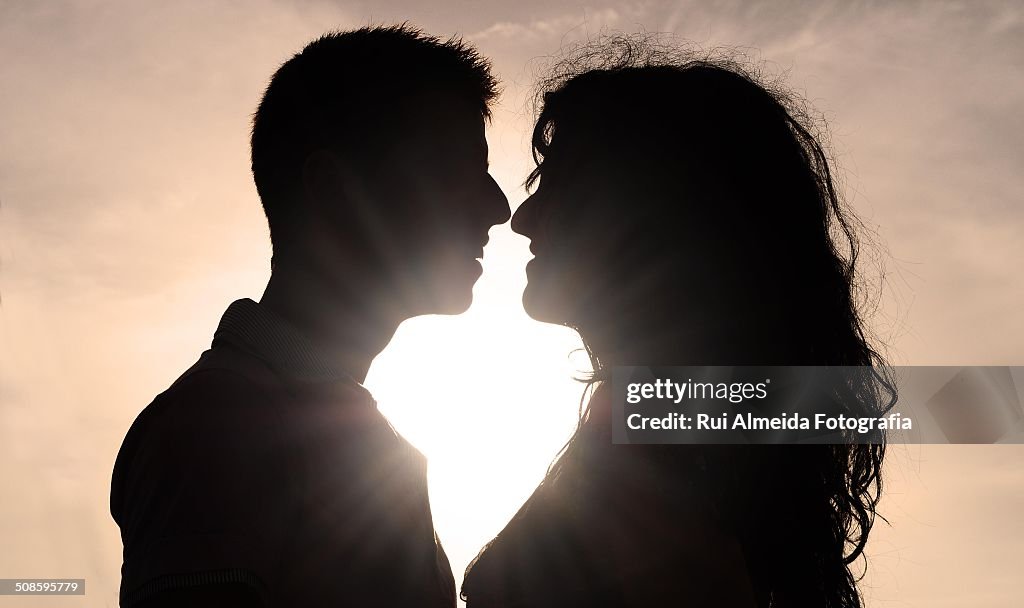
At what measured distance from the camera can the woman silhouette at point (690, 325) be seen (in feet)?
11.0

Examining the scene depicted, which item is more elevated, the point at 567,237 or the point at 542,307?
the point at 567,237

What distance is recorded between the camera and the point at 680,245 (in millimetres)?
3754

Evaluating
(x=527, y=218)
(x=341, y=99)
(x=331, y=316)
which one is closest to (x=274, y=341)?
(x=331, y=316)

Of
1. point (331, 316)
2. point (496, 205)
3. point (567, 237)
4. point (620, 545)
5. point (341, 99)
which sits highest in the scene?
point (341, 99)

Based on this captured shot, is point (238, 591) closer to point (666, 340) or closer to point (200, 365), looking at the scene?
point (200, 365)

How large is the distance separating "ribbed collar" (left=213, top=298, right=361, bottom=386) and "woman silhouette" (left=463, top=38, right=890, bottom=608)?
102 centimetres

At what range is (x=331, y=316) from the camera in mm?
4141

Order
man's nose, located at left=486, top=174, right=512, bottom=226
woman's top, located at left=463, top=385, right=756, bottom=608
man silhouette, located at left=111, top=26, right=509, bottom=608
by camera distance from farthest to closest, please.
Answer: man's nose, located at left=486, top=174, right=512, bottom=226
woman's top, located at left=463, top=385, right=756, bottom=608
man silhouette, located at left=111, top=26, right=509, bottom=608

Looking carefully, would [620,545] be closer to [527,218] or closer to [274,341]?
[274,341]

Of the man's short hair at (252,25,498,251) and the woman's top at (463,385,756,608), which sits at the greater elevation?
the man's short hair at (252,25,498,251)

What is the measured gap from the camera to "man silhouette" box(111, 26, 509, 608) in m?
2.96

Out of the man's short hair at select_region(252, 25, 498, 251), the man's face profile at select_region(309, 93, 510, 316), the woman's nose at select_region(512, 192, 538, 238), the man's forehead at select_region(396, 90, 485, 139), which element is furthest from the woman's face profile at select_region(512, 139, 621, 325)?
the man's short hair at select_region(252, 25, 498, 251)

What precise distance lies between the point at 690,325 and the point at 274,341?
169 cm

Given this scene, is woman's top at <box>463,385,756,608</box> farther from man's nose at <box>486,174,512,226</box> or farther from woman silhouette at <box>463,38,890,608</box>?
man's nose at <box>486,174,512,226</box>
